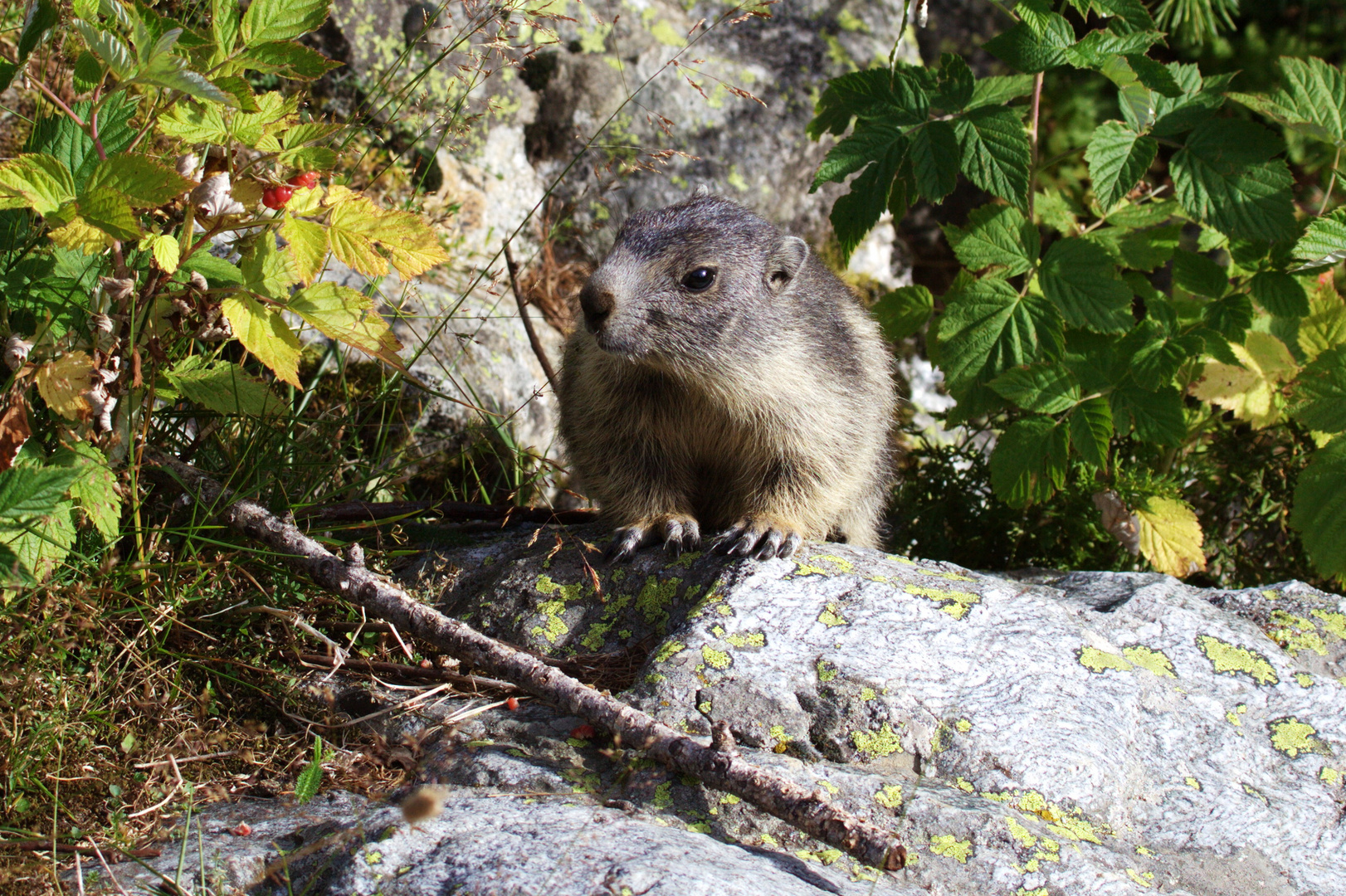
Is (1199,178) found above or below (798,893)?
above

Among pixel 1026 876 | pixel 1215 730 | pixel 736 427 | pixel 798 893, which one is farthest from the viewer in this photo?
pixel 736 427

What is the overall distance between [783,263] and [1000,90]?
1.22 metres

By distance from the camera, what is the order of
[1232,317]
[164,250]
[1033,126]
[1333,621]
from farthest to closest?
[1033,126], [1232,317], [1333,621], [164,250]

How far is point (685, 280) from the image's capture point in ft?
14.4

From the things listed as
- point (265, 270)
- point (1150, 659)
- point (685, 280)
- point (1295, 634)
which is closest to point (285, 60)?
point (265, 270)

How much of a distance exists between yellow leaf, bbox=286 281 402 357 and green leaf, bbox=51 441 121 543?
0.76 meters

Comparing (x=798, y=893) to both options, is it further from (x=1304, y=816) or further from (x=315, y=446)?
(x=315, y=446)

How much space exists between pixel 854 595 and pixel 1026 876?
122 cm

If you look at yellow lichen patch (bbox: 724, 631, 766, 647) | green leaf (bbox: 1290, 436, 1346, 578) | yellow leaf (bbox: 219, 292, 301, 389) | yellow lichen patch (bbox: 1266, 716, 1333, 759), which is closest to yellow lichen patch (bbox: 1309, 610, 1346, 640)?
green leaf (bbox: 1290, 436, 1346, 578)

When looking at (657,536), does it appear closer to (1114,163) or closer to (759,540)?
(759,540)

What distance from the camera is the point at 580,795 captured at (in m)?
2.84

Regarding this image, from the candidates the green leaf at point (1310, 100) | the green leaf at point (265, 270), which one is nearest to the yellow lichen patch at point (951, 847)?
the green leaf at point (265, 270)

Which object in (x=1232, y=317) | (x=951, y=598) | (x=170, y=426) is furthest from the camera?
(x=1232, y=317)

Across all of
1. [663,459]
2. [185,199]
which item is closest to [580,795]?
[663,459]
